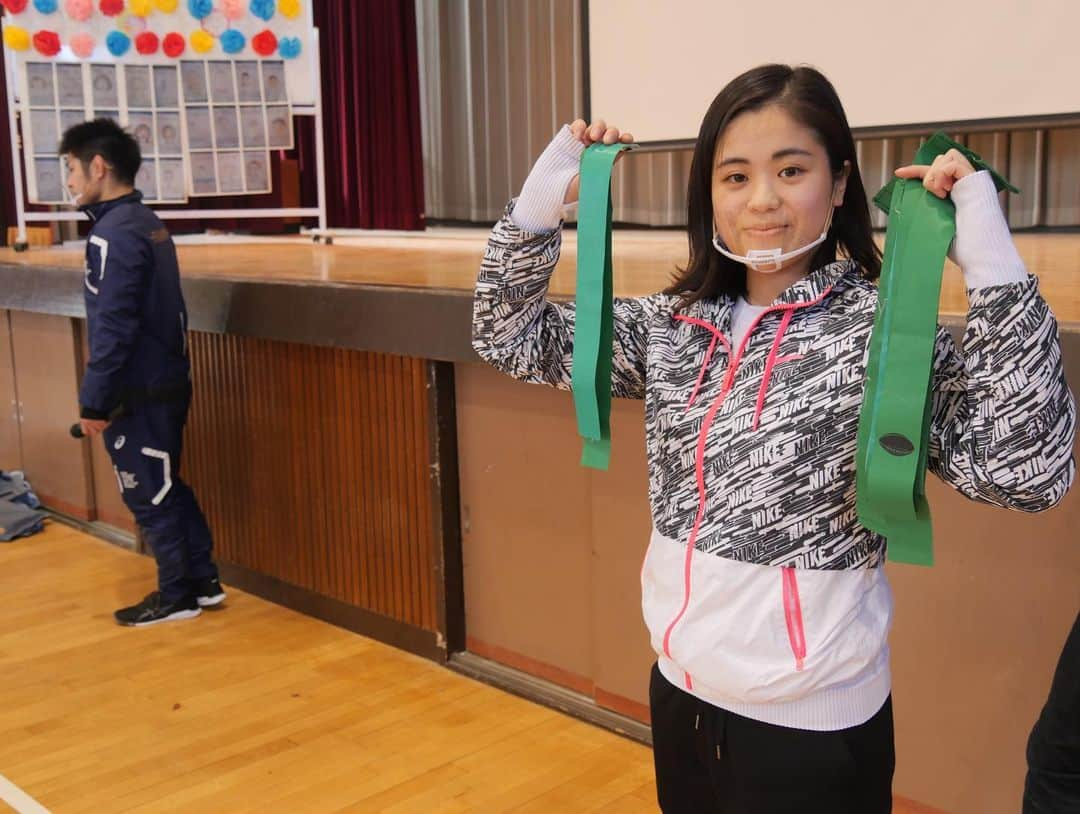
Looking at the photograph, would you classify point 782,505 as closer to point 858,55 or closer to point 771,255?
point 771,255

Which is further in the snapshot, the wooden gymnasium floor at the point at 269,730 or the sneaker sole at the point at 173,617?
the sneaker sole at the point at 173,617

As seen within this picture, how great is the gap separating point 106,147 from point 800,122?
2.26 meters

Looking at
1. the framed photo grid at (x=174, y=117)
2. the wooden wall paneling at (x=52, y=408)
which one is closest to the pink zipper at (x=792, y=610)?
the wooden wall paneling at (x=52, y=408)

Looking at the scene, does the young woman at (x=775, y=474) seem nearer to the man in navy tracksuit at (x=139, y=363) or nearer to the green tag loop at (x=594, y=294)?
the green tag loop at (x=594, y=294)

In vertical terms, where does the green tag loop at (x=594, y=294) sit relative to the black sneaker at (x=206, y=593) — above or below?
above

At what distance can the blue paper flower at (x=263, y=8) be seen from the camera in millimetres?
4676

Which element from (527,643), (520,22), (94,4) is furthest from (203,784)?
(520,22)

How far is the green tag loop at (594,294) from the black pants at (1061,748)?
1.73 feet

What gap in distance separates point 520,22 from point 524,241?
523 cm

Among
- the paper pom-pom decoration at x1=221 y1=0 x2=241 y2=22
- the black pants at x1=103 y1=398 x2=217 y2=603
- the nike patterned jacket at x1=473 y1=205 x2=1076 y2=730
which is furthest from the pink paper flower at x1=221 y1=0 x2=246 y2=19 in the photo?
the nike patterned jacket at x1=473 y1=205 x2=1076 y2=730

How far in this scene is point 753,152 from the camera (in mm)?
1137

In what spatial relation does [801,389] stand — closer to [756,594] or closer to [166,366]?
[756,594]

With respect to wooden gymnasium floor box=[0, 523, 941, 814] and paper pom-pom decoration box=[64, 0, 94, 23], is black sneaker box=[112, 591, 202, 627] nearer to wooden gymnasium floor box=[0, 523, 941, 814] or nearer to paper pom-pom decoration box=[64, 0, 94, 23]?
wooden gymnasium floor box=[0, 523, 941, 814]

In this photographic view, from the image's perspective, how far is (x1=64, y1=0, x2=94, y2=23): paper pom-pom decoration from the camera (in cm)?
445
